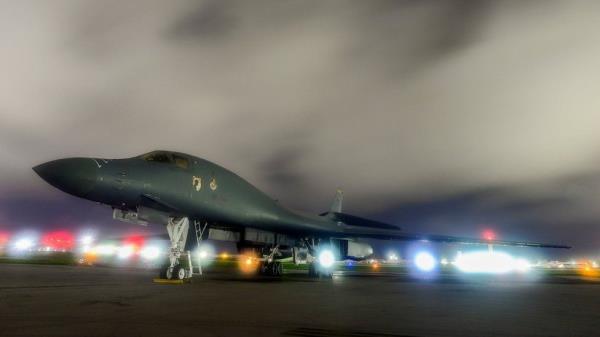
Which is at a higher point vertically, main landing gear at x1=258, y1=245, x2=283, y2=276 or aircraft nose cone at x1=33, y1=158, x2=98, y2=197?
aircraft nose cone at x1=33, y1=158, x2=98, y2=197

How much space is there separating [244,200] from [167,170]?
158 inches

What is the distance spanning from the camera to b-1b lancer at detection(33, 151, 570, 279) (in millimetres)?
12273

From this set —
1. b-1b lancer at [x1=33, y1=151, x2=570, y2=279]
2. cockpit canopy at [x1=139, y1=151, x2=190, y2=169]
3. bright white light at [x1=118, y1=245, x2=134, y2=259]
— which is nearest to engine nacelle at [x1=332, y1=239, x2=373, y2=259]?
b-1b lancer at [x1=33, y1=151, x2=570, y2=279]

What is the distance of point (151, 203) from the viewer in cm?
1393

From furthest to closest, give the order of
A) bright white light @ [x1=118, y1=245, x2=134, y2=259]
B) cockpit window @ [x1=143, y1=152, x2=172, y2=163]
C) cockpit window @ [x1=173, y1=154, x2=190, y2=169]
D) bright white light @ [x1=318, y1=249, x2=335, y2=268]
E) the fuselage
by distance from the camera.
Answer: bright white light @ [x1=118, y1=245, x2=134, y2=259]
bright white light @ [x1=318, y1=249, x2=335, y2=268]
cockpit window @ [x1=173, y1=154, x2=190, y2=169]
cockpit window @ [x1=143, y1=152, x2=172, y2=163]
the fuselage

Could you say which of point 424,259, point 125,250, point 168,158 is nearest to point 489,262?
point 424,259

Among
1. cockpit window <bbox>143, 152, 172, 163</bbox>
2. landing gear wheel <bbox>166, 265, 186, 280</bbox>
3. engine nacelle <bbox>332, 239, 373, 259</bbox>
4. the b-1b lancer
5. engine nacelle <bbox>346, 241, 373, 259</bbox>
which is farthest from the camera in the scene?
engine nacelle <bbox>346, 241, 373, 259</bbox>

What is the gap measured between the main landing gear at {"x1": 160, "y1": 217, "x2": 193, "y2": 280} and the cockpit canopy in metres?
1.96

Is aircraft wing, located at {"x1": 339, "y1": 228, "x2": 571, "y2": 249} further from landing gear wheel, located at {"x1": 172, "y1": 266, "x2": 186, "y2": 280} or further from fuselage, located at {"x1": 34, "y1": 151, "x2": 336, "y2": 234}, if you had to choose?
landing gear wheel, located at {"x1": 172, "y1": 266, "x2": 186, "y2": 280}

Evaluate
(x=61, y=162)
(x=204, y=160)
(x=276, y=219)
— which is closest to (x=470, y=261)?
Answer: (x=276, y=219)

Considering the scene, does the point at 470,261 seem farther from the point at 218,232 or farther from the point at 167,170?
the point at 167,170

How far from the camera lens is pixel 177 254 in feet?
47.6

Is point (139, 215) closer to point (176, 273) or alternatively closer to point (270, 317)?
point (176, 273)

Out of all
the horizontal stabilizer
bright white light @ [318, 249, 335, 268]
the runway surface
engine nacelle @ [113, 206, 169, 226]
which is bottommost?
the runway surface
